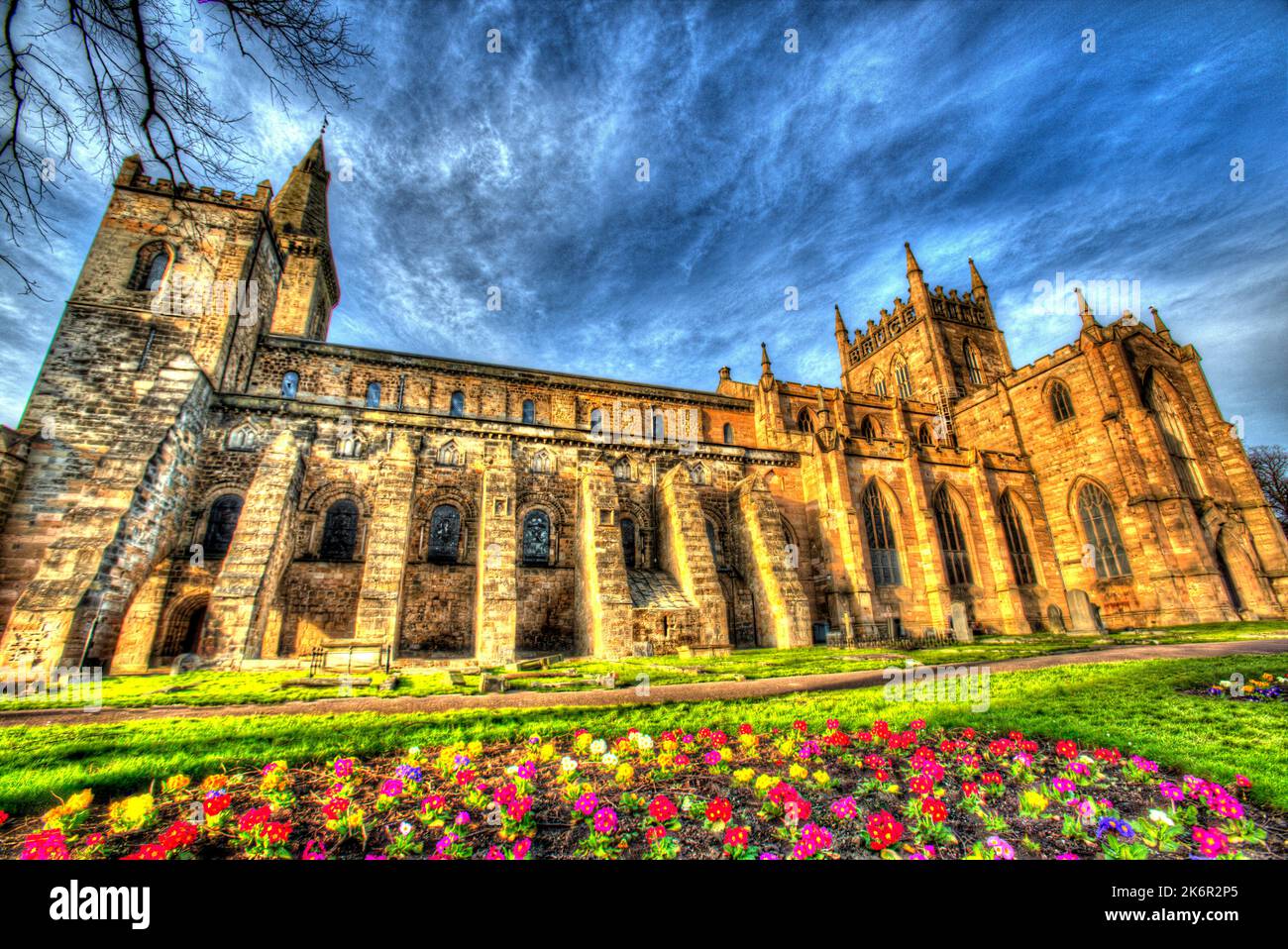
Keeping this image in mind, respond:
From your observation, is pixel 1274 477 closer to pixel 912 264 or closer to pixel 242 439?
pixel 912 264

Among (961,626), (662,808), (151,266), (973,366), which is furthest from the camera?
(973,366)

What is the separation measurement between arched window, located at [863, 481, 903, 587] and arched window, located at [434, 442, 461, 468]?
19065 millimetres

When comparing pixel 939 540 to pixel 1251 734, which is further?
pixel 939 540

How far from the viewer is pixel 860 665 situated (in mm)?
11016

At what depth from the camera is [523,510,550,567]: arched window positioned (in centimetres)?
1927

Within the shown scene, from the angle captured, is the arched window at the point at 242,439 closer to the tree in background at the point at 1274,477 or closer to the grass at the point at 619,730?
the grass at the point at 619,730

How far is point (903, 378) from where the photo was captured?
39.6 metres

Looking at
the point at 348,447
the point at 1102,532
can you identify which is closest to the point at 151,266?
the point at 348,447

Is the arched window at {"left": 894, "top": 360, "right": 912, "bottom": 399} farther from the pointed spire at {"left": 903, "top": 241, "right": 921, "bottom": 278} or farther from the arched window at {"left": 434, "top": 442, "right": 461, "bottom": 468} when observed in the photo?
the arched window at {"left": 434, "top": 442, "right": 461, "bottom": 468}

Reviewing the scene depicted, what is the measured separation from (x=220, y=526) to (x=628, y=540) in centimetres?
1448
